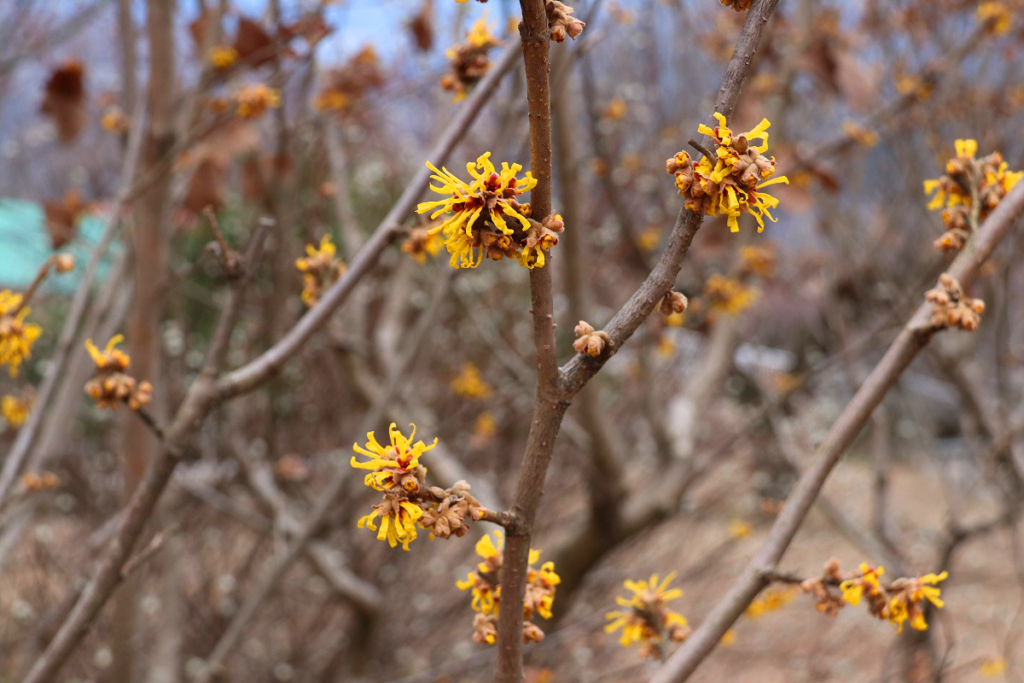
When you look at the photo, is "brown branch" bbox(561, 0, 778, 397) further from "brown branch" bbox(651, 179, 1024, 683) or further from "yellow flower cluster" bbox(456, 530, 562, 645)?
"brown branch" bbox(651, 179, 1024, 683)

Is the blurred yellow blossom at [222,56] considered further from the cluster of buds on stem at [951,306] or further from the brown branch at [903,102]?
the cluster of buds on stem at [951,306]

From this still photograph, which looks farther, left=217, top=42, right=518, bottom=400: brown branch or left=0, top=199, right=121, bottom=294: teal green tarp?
left=0, top=199, right=121, bottom=294: teal green tarp

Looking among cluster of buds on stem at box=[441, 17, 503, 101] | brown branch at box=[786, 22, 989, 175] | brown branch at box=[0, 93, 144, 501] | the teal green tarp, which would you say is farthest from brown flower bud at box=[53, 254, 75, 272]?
the teal green tarp

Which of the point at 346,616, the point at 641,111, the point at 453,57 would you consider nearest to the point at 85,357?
the point at 453,57

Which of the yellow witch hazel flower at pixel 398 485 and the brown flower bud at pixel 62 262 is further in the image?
the brown flower bud at pixel 62 262

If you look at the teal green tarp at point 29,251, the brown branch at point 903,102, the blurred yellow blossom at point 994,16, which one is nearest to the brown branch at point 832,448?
the brown branch at point 903,102

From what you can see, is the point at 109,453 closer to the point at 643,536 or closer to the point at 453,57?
the point at 643,536

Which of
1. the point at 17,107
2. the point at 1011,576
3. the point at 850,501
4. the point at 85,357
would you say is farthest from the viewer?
the point at 17,107
